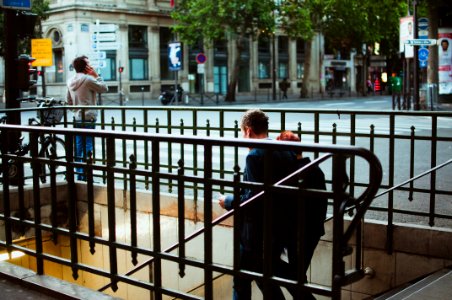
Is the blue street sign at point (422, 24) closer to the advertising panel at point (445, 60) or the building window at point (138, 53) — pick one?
the advertising panel at point (445, 60)

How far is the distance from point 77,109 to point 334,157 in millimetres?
6962

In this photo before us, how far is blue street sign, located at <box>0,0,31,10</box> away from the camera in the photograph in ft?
29.3

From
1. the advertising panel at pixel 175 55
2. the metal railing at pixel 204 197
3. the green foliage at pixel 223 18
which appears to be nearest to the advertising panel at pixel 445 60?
the advertising panel at pixel 175 55

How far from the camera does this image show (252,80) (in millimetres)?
58469

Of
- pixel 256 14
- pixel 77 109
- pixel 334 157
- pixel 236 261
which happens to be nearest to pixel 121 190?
pixel 77 109

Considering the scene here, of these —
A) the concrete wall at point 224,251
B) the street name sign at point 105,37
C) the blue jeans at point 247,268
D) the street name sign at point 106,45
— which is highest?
the street name sign at point 105,37

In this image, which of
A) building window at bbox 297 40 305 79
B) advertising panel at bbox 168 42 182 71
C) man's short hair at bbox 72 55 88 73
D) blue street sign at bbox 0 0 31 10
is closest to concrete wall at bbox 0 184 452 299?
man's short hair at bbox 72 55 88 73

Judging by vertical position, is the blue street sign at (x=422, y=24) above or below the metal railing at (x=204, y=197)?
above

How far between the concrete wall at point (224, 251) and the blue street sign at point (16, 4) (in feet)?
9.09

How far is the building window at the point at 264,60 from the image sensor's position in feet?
195

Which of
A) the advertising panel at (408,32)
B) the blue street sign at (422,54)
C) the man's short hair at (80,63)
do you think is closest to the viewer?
the man's short hair at (80,63)

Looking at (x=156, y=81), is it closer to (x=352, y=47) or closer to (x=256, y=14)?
(x=256, y=14)

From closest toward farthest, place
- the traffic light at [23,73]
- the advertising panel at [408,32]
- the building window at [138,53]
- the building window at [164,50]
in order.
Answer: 1. the traffic light at [23,73]
2. the advertising panel at [408,32]
3. the building window at [138,53]
4. the building window at [164,50]

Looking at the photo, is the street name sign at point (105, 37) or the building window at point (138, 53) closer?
the street name sign at point (105, 37)
